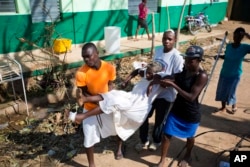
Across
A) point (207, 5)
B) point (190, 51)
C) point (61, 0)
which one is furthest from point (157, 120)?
point (207, 5)

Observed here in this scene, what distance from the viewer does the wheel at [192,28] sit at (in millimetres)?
10709

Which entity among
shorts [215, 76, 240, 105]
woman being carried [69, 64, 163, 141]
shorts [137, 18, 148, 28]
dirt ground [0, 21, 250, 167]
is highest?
shorts [137, 18, 148, 28]

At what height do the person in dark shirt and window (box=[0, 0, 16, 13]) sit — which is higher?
window (box=[0, 0, 16, 13])

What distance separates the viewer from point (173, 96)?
127 inches

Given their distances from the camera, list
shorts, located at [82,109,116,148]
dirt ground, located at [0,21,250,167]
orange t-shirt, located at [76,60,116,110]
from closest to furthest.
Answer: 1. orange t-shirt, located at [76,60,116,110]
2. shorts, located at [82,109,116,148]
3. dirt ground, located at [0,21,250,167]

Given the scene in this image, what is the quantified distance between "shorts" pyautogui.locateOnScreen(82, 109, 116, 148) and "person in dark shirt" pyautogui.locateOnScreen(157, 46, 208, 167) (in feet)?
2.29

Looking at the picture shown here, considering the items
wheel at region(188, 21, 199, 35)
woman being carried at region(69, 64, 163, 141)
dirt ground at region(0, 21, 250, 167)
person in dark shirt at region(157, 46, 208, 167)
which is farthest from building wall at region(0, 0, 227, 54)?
person in dark shirt at region(157, 46, 208, 167)

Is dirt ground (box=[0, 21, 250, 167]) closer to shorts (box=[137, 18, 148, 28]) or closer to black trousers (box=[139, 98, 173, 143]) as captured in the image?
black trousers (box=[139, 98, 173, 143])

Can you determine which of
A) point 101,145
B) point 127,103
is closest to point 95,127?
point 127,103

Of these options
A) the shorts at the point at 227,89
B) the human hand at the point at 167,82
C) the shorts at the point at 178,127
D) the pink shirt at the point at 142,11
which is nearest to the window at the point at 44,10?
the pink shirt at the point at 142,11

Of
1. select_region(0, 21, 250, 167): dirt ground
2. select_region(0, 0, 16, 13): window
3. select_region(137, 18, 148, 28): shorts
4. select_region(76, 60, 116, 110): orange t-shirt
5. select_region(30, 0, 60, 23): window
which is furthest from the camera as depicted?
select_region(137, 18, 148, 28): shorts

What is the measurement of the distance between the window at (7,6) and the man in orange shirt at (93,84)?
14.1 feet

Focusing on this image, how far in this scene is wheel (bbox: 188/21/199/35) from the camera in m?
10.7

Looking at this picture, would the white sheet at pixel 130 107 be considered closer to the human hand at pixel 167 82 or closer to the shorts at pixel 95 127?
the shorts at pixel 95 127
